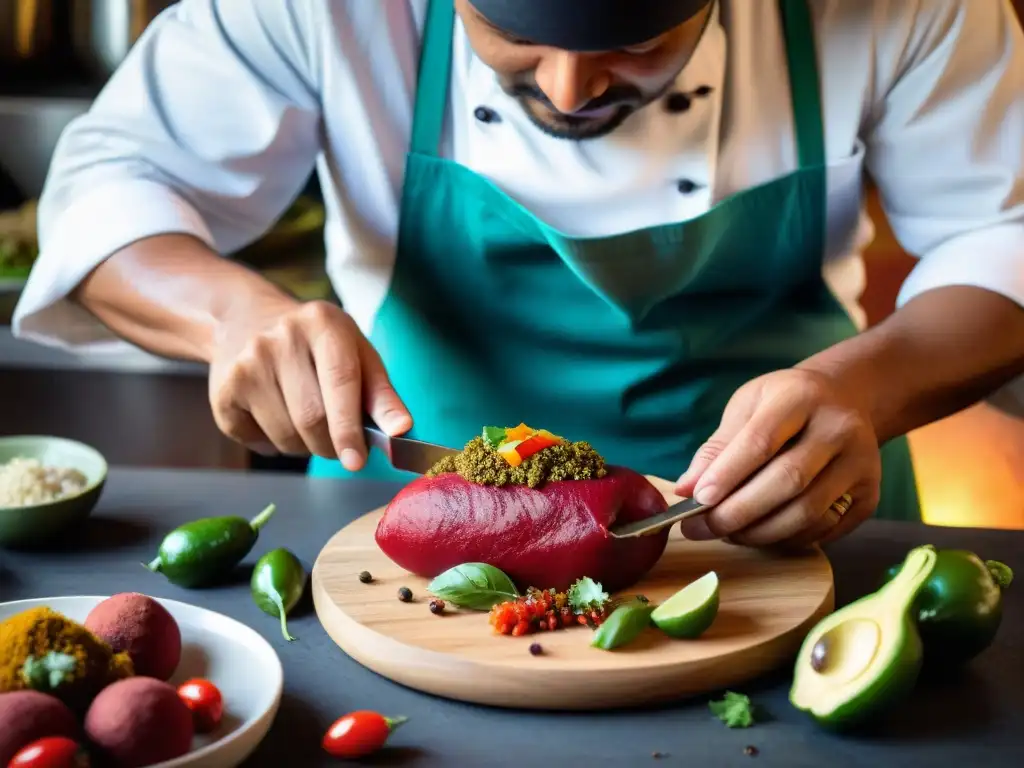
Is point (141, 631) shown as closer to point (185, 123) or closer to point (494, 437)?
point (494, 437)

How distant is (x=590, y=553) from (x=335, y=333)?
363mm

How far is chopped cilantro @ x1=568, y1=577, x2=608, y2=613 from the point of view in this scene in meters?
1.08

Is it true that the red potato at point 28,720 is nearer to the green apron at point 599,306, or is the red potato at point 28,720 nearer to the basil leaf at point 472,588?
the basil leaf at point 472,588

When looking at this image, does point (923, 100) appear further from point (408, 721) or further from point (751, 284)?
point (408, 721)

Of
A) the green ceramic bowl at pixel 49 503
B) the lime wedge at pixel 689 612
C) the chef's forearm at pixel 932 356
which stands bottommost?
the green ceramic bowl at pixel 49 503

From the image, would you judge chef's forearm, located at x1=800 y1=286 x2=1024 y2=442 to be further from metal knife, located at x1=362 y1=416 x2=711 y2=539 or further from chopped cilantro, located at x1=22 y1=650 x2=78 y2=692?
chopped cilantro, located at x1=22 y1=650 x2=78 y2=692

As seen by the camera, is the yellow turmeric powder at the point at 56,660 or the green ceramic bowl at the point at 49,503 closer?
the yellow turmeric powder at the point at 56,660

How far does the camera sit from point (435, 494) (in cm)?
117

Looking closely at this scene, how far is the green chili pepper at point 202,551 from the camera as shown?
119 cm

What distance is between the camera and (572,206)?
153cm

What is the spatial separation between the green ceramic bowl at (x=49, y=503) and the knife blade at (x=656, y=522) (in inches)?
24.6

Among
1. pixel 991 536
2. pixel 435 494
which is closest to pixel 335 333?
pixel 435 494

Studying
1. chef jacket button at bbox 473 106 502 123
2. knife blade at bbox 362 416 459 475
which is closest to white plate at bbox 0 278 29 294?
chef jacket button at bbox 473 106 502 123

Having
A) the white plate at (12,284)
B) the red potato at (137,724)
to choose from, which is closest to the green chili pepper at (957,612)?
the red potato at (137,724)
